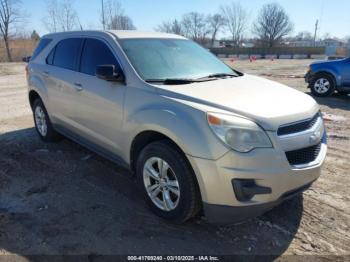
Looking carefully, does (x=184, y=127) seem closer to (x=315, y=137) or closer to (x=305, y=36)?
(x=315, y=137)

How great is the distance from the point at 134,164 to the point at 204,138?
4.13 feet

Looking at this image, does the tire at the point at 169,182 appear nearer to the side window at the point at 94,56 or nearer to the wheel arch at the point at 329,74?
the side window at the point at 94,56

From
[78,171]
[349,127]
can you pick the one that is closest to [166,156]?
[78,171]

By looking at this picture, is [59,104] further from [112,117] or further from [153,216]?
[153,216]

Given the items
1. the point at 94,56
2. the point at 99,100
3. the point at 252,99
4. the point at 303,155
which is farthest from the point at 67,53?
the point at 303,155

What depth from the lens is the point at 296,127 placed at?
305 centimetres

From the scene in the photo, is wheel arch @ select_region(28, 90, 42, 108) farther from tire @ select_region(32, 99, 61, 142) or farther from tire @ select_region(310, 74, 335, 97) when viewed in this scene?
tire @ select_region(310, 74, 335, 97)

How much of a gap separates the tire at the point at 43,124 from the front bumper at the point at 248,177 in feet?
11.8

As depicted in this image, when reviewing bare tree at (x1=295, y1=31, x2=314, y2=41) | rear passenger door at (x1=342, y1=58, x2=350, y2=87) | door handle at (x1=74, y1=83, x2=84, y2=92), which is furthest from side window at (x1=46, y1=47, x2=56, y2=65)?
bare tree at (x1=295, y1=31, x2=314, y2=41)

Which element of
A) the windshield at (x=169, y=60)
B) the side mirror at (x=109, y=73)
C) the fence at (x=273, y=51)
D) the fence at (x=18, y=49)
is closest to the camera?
the side mirror at (x=109, y=73)

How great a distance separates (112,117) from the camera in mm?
3859

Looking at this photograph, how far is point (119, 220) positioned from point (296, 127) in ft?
6.55

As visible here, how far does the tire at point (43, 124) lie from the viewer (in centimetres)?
568

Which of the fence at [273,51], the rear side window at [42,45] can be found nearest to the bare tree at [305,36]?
the fence at [273,51]
